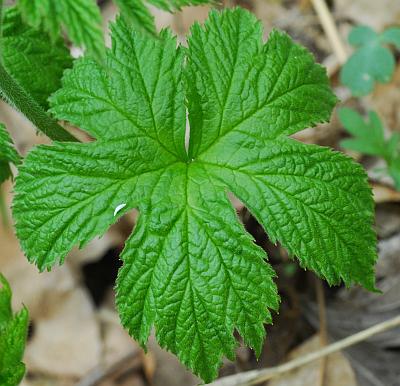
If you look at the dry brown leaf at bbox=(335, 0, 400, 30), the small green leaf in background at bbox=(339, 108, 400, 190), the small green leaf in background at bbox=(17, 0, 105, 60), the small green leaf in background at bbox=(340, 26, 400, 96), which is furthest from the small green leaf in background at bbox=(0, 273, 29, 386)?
the dry brown leaf at bbox=(335, 0, 400, 30)

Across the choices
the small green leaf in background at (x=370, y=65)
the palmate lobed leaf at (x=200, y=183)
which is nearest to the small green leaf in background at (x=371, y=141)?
the small green leaf in background at (x=370, y=65)

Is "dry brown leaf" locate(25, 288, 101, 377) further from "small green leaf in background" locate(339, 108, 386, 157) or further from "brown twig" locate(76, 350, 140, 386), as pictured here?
"small green leaf in background" locate(339, 108, 386, 157)

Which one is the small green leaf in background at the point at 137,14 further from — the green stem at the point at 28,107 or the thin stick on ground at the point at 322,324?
the thin stick on ground at the point at 322,324

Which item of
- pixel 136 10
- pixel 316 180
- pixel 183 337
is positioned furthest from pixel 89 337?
pixel 136 10

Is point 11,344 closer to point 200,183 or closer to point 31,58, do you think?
point 200,183

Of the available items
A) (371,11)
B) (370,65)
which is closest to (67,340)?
(370,65)
